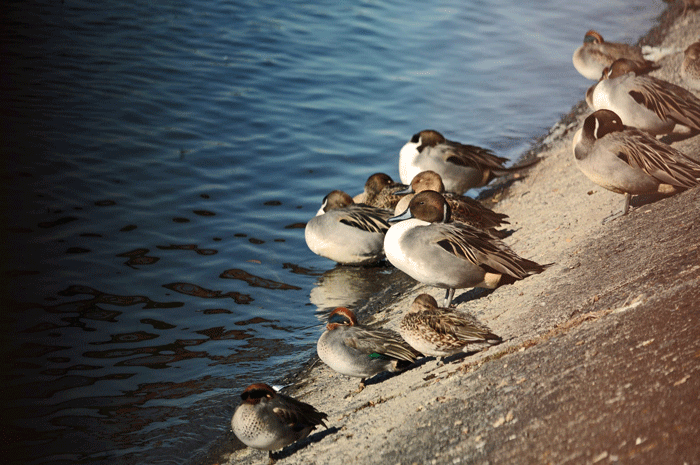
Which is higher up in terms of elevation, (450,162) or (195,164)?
(450,162)

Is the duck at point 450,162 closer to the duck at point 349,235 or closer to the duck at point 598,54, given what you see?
the duck at point 349,235

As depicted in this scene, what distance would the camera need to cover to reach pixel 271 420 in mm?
4391

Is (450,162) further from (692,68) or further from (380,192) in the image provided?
(692,68)

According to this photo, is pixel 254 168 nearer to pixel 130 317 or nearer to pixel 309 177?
pixel 309 177

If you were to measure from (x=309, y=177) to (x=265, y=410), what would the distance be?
693 centimetres

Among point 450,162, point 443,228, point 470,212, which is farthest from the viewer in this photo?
point 450,162

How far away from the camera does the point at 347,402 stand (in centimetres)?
508

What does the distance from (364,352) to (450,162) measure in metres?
4.39

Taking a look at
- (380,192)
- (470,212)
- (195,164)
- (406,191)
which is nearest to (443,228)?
(470,212)

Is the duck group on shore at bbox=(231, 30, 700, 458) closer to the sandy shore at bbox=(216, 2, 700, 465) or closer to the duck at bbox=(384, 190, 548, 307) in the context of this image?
the duck at bbox=(384, 190, 548, 307)

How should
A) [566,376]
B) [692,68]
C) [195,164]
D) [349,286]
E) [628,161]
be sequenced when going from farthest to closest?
[195,164], [692,68], [349,286], [628,161], [566,376]

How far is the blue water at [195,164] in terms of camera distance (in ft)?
19.8

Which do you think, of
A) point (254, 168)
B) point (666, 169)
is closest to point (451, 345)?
point (666, 169)

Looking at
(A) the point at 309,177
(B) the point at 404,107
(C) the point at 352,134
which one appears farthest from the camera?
(B) the point at 404,107
